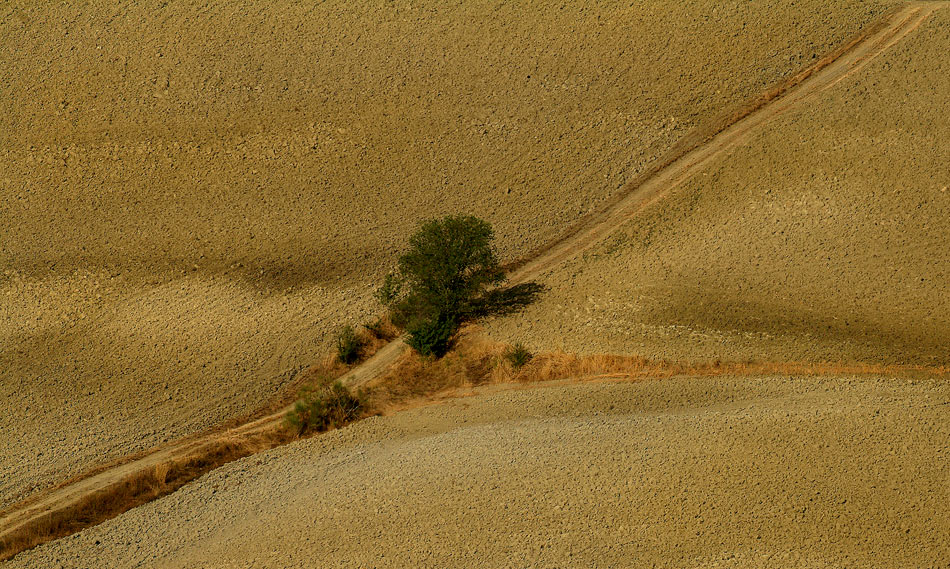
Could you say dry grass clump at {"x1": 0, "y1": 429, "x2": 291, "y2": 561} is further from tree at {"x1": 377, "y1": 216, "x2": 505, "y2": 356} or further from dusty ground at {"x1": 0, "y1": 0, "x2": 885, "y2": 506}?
tree at {"x1": 377, "y1": 216, "x2": 505, "y2": 356}

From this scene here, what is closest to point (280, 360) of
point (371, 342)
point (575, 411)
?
point (371, 342)

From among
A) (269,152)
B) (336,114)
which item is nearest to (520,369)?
(269,152)

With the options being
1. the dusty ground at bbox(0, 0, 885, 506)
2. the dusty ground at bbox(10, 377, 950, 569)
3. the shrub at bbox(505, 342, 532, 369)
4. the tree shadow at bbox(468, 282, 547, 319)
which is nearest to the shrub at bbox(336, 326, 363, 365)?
the dusty ground at bbox(0, 0, 885, 506)

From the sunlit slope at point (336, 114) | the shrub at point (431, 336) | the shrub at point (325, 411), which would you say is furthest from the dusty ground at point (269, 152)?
the shrub at point (431, 336)

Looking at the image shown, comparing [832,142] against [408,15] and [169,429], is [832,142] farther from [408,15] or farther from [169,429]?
[169,429]

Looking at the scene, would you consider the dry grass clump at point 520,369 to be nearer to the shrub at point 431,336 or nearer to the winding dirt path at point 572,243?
the shrub at point 431,336

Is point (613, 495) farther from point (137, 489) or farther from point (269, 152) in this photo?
point (269, 152)
